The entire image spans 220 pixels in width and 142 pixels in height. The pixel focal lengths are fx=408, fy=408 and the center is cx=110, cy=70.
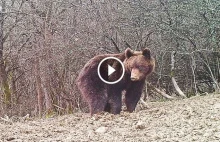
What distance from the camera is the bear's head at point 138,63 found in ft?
23.2

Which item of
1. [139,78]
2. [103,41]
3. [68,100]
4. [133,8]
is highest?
[133,8]

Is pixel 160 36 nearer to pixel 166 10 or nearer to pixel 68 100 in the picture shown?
pixel 166 10

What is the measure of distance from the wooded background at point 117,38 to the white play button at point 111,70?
1893mm

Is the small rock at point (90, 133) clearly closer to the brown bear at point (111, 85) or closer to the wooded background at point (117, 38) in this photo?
the brown bear at point (111, 85)

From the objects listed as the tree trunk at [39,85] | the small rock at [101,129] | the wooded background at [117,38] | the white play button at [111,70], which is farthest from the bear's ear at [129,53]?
the tree trunk at [39,85]

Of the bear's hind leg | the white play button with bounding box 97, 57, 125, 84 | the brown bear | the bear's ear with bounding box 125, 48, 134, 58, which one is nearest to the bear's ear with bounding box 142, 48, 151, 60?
the brown bear

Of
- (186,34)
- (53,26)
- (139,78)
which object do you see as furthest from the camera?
(53,26)

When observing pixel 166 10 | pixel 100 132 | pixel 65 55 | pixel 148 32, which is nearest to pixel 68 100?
pixel 65 55

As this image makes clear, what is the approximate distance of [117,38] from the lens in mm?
10125

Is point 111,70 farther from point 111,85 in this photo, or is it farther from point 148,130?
point 148,130

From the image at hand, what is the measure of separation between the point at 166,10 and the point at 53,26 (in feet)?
10.0

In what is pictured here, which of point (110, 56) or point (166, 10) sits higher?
point (166, 10)

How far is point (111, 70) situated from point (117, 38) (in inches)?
117

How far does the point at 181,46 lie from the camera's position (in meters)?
9.42
